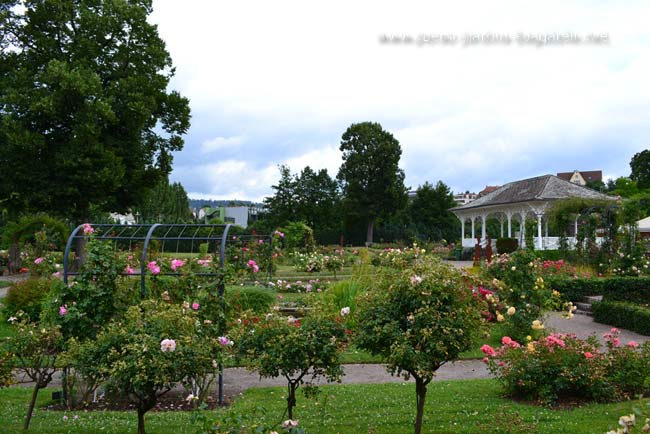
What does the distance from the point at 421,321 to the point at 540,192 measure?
25.6 m

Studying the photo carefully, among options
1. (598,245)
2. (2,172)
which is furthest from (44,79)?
(598,245)

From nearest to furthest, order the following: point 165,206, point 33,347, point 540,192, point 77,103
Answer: point 33,347 → point 77,103 → point 540,192 → point 165,206

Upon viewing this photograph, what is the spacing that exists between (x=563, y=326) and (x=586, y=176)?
130m

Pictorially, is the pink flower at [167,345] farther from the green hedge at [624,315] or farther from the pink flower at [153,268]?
the green hedge at [624,315]

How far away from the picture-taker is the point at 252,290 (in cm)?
1095

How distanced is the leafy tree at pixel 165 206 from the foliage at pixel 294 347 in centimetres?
4513

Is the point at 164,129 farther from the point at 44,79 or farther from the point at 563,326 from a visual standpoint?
the point at 563,326

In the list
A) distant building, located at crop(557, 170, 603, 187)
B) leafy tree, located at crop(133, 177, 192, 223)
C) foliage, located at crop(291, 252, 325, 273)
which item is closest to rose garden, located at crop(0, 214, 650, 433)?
foliage, located at crop(291, 252, 325, 273)

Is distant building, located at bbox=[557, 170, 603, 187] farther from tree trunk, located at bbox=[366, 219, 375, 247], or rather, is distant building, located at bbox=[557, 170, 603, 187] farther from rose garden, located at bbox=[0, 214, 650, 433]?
rose garden, located at bbox=[0, 214, 650, 433]

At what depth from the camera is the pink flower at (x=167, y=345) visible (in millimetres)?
3973

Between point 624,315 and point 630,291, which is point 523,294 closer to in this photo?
point 624,315

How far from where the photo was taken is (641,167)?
198ft

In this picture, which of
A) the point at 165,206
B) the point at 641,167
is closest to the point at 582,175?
the point at 641,167

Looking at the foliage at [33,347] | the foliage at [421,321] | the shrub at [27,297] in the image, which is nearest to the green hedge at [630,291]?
the foliage at [421,321]
